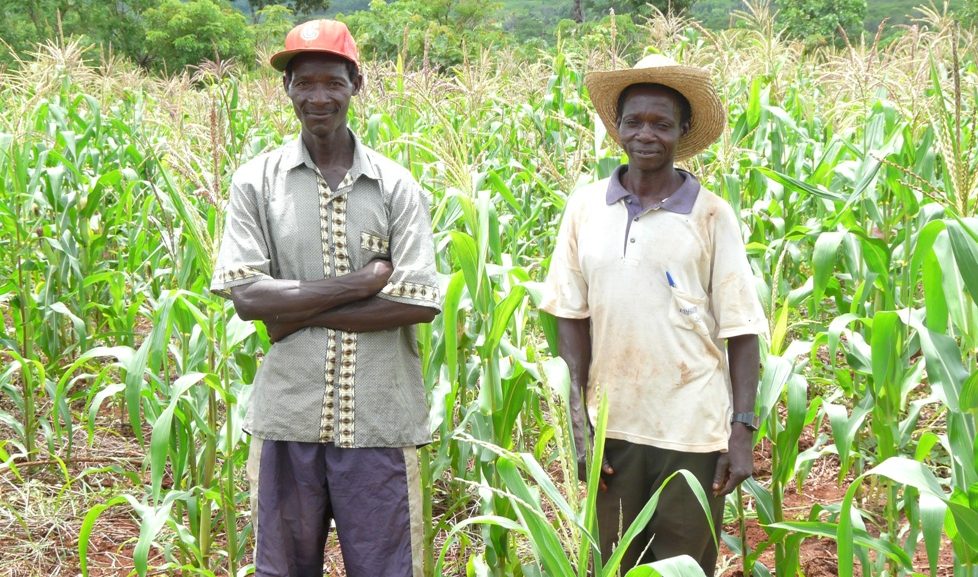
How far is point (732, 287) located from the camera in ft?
7.30

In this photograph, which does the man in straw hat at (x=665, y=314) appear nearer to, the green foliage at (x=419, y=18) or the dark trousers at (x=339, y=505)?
the dark trousers at (x=339, y=505)

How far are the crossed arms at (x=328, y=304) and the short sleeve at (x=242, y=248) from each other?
3 cm

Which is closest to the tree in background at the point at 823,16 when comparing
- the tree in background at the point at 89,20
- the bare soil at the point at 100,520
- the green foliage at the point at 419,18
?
the green foliage at the point at 419,18

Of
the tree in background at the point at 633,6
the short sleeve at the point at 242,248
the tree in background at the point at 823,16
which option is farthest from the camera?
the tree in background at the point at 633,6

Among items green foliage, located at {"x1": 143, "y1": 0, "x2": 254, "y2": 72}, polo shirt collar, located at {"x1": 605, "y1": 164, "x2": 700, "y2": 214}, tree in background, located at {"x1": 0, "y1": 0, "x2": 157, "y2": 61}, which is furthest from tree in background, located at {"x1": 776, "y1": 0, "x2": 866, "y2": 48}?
polo shirt collar, located at {"x1": 605, "y1": 164, "x2": 700, "y2": 214}

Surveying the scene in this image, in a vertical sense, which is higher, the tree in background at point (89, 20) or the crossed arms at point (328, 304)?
the tree in background at point (89, 20)

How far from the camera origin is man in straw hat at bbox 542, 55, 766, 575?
2.24 metres

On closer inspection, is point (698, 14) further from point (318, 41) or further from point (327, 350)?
point (327, 350)

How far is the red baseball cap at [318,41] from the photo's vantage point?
2266 millimetres

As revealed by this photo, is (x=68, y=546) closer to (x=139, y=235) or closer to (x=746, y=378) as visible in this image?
(x=139, y=235)

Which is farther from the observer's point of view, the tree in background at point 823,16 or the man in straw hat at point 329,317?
the tree in background at point 823,16

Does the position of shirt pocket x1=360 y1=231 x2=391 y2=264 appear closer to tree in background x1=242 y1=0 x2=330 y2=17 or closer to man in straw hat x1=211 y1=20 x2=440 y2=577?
man in straw hat x1=211 y1=20 x2=440 y2=577

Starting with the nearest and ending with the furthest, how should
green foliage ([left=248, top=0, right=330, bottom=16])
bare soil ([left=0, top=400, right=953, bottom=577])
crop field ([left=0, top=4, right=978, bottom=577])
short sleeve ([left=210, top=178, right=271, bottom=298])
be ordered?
crop field ([left=0, top=4, right=978, bottom=577]), short sleeve ([left=210, top=178, right=271, bottom=298]), bare soil ([left=0, top=400, right=953, bottom=577]), green foliage ([left=248, top=0, right=330, bottom=16])

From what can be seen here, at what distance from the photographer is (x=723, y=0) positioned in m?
76.2
